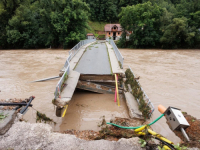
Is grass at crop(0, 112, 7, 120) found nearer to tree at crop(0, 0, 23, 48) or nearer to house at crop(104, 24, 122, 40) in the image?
tree at crop(0, 0, 23, 48)

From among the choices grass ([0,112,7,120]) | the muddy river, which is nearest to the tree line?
the muddy river

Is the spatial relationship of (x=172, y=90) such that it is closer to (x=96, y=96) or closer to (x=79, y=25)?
(x=96, y=96)

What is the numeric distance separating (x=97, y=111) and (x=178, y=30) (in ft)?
99.2

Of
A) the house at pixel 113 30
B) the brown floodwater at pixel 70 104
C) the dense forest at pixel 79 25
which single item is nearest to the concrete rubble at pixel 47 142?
the brown floodwater at pixel 70 104

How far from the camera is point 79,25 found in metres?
29.5

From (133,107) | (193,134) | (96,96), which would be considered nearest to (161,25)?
(96,96)

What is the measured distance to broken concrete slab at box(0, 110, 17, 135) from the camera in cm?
253

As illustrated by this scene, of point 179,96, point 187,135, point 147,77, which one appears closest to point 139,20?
point 147,77

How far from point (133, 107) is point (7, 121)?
4.80 m

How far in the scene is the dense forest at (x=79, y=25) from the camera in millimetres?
28266

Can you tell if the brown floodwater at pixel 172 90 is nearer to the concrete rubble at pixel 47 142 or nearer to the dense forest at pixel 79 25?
the concrete rubble at pixel 47 142

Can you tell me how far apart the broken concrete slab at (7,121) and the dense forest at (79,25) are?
26.5 meters

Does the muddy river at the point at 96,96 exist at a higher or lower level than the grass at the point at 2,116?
lower

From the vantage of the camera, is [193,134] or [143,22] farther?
[143,22]
